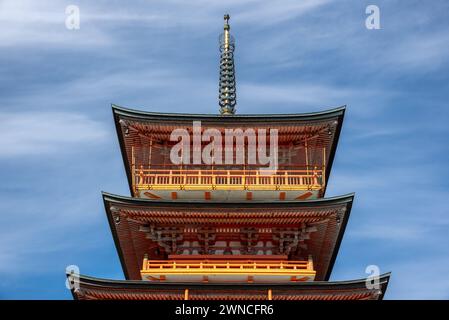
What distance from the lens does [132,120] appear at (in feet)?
130

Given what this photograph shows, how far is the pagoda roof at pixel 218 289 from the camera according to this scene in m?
34.9

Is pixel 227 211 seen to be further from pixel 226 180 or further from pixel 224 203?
pixel 226 180

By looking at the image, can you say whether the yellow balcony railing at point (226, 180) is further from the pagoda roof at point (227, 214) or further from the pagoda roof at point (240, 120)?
the pagoda roof at point (240, 120)

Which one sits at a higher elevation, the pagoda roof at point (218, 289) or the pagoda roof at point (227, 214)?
the pagoda roof at point (227, 214)

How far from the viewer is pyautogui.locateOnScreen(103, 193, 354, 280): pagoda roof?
1451 inches

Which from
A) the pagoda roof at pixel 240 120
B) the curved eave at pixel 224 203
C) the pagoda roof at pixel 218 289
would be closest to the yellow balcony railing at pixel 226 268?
the pagoda roof at pixel 218 289

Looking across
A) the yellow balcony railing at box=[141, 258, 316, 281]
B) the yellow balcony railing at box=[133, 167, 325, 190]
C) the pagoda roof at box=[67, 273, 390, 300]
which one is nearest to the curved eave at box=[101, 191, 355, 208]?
the yellow balcony railing at box=[133, 167, 325, 190]

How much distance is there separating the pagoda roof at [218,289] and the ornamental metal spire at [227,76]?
15.1 meters

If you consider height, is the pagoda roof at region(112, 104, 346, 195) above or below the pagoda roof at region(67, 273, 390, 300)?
above

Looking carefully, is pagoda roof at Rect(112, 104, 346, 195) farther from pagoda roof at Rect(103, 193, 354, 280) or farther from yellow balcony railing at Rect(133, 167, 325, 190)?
pagoda roof at Rect(103, 193, 354, 280)

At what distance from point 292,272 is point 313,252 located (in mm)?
4201

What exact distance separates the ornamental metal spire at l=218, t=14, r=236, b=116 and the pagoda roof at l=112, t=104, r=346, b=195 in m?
7.09

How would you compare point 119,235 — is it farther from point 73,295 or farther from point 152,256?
point 73,295
